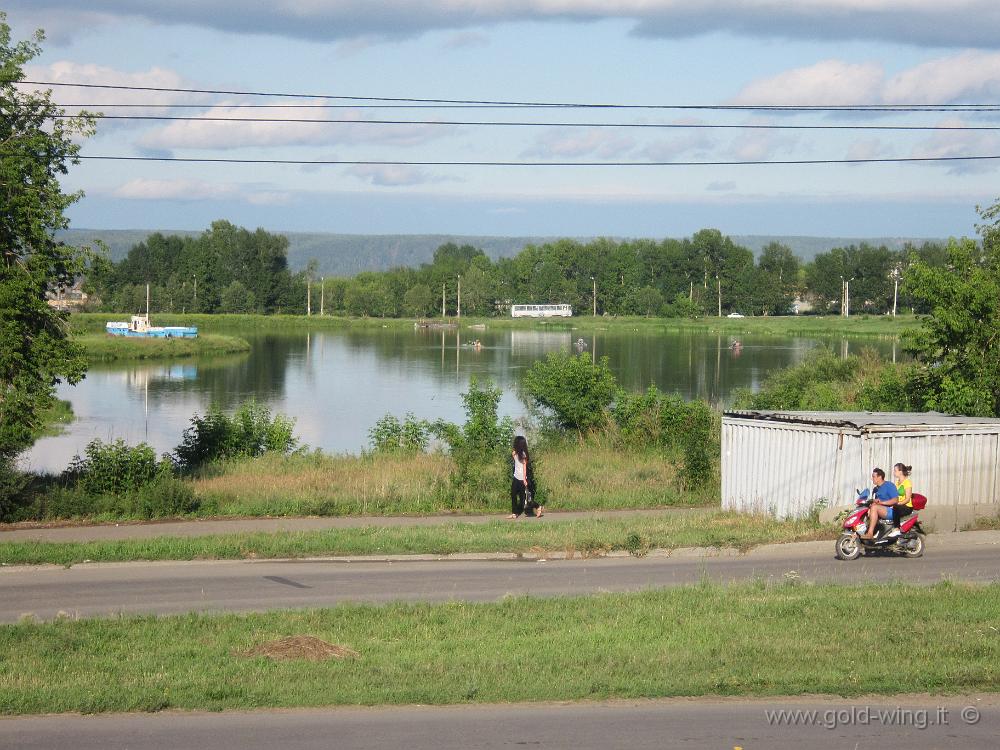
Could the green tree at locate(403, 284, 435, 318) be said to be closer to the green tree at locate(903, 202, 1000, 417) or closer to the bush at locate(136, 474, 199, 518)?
the green tree at locate(903, 202, 1000, 417)

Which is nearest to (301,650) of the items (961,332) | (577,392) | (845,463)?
(845,463)

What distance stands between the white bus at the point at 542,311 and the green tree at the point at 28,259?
554 feet

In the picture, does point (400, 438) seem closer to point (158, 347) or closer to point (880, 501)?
point (880, 501)

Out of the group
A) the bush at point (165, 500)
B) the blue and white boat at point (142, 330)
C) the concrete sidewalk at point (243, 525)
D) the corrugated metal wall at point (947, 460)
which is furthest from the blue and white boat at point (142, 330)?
the corrugated metal wall at point (947, 460)

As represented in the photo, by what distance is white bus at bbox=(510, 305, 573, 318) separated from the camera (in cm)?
19325

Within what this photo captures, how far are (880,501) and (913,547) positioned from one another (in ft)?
3.25

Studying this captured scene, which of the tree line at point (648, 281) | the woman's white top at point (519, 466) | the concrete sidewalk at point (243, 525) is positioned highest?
the tree line at point (648, 281)

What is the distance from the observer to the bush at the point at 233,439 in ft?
104

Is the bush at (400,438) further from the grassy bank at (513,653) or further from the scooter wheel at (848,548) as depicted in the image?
the grassy bank at (513,653)

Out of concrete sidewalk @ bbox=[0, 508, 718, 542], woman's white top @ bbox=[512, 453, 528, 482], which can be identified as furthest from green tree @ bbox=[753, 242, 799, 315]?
woman's white top @ bbox=[512, 453, 528, 482]

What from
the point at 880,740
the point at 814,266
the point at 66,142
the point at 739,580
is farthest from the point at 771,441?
the point at 814,266

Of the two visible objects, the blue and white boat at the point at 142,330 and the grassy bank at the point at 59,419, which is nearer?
the grassy bank at the point at 59,419

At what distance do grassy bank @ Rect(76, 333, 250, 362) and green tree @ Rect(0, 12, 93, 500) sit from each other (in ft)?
224

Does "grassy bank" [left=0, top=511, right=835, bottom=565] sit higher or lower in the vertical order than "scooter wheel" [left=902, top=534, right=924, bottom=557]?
lower
